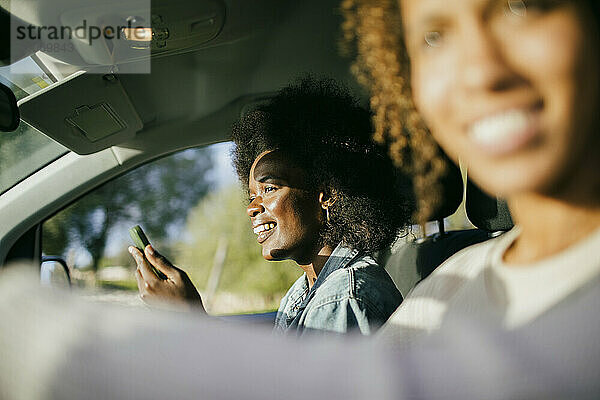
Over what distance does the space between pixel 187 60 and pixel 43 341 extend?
3.42 feet

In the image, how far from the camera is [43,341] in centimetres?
40

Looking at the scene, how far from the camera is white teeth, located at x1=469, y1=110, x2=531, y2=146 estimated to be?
1.59 feet

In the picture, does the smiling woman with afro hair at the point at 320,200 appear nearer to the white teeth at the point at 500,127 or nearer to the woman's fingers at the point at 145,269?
the woman's fingers at the point at 145,269

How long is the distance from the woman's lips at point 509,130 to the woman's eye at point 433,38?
88mm

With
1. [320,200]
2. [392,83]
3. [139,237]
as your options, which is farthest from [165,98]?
[392,83]

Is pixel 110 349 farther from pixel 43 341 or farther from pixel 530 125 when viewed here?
pixel 530 125

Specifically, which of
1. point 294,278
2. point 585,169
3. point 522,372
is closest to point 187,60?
point 294,278

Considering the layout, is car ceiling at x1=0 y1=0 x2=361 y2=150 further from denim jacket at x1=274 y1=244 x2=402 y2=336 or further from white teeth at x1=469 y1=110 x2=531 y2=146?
white teeth at x1=469 y1=110 x2=531 y2=146

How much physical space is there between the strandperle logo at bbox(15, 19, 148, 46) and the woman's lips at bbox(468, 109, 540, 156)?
2.42 feet

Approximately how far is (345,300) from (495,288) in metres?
0.47

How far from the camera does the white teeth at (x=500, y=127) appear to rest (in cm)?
49

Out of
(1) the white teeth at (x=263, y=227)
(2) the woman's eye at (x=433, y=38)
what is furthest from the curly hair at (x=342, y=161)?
(2) the woman's eye at (x=433, y=38)

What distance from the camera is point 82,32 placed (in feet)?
3.44

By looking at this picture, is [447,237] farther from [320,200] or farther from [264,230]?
[264,230]
